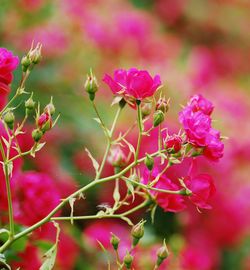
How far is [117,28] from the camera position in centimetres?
248

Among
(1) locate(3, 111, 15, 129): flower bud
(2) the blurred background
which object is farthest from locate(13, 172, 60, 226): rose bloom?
(1) locate(3, 111, 15, 129): flower bud

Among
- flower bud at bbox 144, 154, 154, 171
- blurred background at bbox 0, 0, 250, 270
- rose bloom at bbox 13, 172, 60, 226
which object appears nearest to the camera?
flower bud at bbox 144, 154, 154, 171

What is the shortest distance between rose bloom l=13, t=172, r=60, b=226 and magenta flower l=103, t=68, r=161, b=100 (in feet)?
0.85

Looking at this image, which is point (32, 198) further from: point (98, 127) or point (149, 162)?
point (98, 127)

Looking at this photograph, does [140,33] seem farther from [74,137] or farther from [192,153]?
[192,153]

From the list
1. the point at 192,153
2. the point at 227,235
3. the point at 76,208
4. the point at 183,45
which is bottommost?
the point at 183,45

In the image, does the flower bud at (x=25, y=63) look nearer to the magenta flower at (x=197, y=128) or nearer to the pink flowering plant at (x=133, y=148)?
the pink flowering plant at (x=133, y=148)

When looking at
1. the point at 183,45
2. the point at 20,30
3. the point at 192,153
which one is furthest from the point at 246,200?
the point at 183,45

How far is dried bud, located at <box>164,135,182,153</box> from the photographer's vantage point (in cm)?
77

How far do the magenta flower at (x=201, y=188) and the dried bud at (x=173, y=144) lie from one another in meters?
0.05

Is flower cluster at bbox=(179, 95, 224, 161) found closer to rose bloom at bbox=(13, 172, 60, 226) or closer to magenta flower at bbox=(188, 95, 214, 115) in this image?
magenta flower at bbox=(188, 95, 214, 115)

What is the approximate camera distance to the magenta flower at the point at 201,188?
790 mm

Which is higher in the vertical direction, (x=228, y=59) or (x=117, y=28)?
(x=117, y=28)

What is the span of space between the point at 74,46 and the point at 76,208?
492mm
